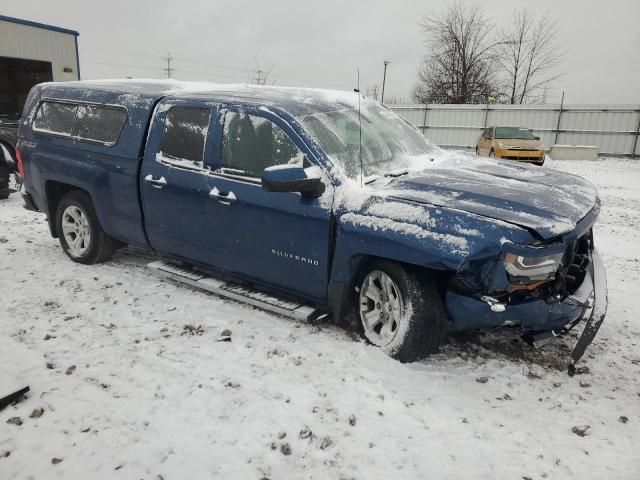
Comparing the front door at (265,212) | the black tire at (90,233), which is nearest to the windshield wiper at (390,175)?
the front door at (265,212)

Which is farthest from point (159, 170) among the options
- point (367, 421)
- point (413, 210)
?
point (367, 421)

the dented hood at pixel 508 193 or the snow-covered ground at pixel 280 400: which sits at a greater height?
the dented hood at pixel 508 193

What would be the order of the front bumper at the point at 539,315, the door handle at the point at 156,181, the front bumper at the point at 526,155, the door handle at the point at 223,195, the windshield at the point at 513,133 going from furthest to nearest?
the windshield at the point at 513,133
the front bumper at the point at 526,155
the door handle at the point at 156,181
the door handle at the point at 223,195
the front bumper at the point at 539,315

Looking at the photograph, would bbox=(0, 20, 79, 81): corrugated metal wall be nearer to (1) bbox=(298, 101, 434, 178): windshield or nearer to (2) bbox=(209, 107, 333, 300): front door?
(2) bbox=(209, 107, 333, 300): front door

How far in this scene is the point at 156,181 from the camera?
4246mm

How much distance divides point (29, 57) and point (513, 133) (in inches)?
631

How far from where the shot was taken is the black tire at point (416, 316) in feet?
10.3

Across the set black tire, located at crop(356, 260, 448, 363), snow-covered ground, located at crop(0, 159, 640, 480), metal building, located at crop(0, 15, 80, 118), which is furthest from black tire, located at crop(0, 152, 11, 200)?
black tire, located at crop(356, 260, 448, 363)

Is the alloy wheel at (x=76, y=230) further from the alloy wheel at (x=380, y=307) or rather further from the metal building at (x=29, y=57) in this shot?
the metal building at (x=29, y=57)

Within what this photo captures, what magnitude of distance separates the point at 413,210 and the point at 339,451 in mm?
1536

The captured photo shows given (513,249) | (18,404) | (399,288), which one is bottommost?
(18,404)

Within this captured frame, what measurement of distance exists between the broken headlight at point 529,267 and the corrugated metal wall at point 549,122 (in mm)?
17796

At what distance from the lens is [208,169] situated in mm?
3959

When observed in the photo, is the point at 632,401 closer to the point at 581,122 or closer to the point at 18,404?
the point at 18,404
